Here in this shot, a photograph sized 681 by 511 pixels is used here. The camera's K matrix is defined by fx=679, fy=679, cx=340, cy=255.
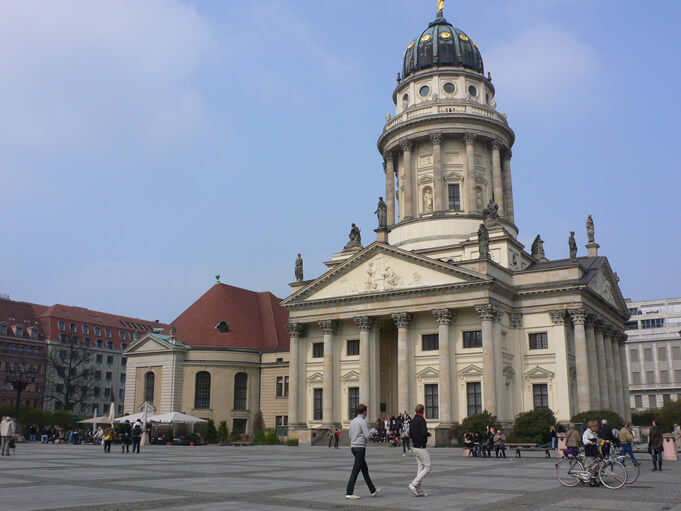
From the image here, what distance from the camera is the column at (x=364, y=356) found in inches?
1983

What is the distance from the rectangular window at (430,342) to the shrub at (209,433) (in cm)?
1963

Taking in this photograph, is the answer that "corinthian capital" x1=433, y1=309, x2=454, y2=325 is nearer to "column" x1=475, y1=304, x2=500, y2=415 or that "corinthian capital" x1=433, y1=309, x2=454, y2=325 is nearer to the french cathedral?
the french cathedral

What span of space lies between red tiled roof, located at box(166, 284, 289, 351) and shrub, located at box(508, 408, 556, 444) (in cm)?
2674

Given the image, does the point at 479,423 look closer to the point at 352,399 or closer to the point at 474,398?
the point at 474,398

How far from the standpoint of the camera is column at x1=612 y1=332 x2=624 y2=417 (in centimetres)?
5716

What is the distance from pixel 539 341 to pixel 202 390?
3012 cm

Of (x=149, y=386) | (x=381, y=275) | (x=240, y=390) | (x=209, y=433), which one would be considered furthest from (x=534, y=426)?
(x=149, y=386)

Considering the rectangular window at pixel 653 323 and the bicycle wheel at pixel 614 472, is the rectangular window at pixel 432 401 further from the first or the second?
the rectangular window at pixel 653 323

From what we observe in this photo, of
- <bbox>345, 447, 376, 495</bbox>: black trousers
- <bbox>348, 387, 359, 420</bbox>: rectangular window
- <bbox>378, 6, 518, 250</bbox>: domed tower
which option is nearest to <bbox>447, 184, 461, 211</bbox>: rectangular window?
<bbox>378, 6, 518, 250</bbox>: domed tower

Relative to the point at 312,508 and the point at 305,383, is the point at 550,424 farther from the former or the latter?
the point at 312,508

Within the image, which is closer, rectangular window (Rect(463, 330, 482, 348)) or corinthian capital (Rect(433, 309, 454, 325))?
corinthian capital (Rect(433, 309, 454, 325))

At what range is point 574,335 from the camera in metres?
48.8

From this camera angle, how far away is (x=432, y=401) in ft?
161

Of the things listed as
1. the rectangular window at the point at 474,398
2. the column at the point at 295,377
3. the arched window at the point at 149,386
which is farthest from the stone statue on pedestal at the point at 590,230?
the arched window at the point at 149,386
